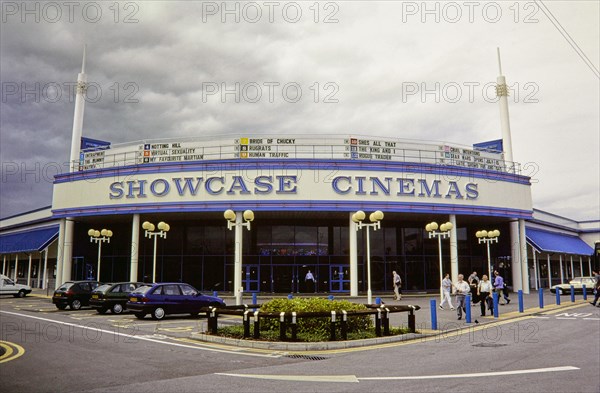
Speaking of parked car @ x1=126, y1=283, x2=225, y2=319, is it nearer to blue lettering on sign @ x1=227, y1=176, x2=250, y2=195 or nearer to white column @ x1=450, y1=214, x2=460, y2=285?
blue lettering on sign @ x1=227, y1=176, x2=250, y2=195

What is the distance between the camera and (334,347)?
1241 centimetres

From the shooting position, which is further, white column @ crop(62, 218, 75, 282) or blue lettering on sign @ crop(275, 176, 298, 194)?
white column @ crop(62, 218, 75, 282)

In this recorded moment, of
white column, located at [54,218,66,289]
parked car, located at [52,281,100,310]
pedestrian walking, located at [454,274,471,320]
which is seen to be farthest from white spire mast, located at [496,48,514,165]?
white column, located at [54,218,66,289]

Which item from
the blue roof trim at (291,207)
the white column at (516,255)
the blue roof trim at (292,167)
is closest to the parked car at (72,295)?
the blue roof trim at (291,207)

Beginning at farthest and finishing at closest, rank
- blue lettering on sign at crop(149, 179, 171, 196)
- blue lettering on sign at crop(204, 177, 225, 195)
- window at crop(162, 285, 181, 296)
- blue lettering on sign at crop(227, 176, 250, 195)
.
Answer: blue lettering on sign at crop(149, 179, 171, 196) < blue lettering on sign at crop(204, 177, 225, 195) < blue lettering on sign at crop(227, 176, 250, 195) < window at crop(162, 285, 181, 296)

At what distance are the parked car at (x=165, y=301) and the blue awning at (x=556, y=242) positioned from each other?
30458 millimetres

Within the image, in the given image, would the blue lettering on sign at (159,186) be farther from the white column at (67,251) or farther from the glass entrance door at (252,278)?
the white column at (67,251)

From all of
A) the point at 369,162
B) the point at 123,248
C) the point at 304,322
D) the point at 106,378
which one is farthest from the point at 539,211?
the point at 106,378

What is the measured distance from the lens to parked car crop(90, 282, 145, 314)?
850 inches

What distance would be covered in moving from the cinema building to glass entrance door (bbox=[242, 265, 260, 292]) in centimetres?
8

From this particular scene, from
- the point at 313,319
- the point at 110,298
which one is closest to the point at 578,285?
the point at 313,319

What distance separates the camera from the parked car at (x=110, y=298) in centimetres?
2158

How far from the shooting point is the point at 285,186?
31359 millimetres

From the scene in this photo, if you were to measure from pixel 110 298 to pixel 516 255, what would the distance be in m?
28.9
